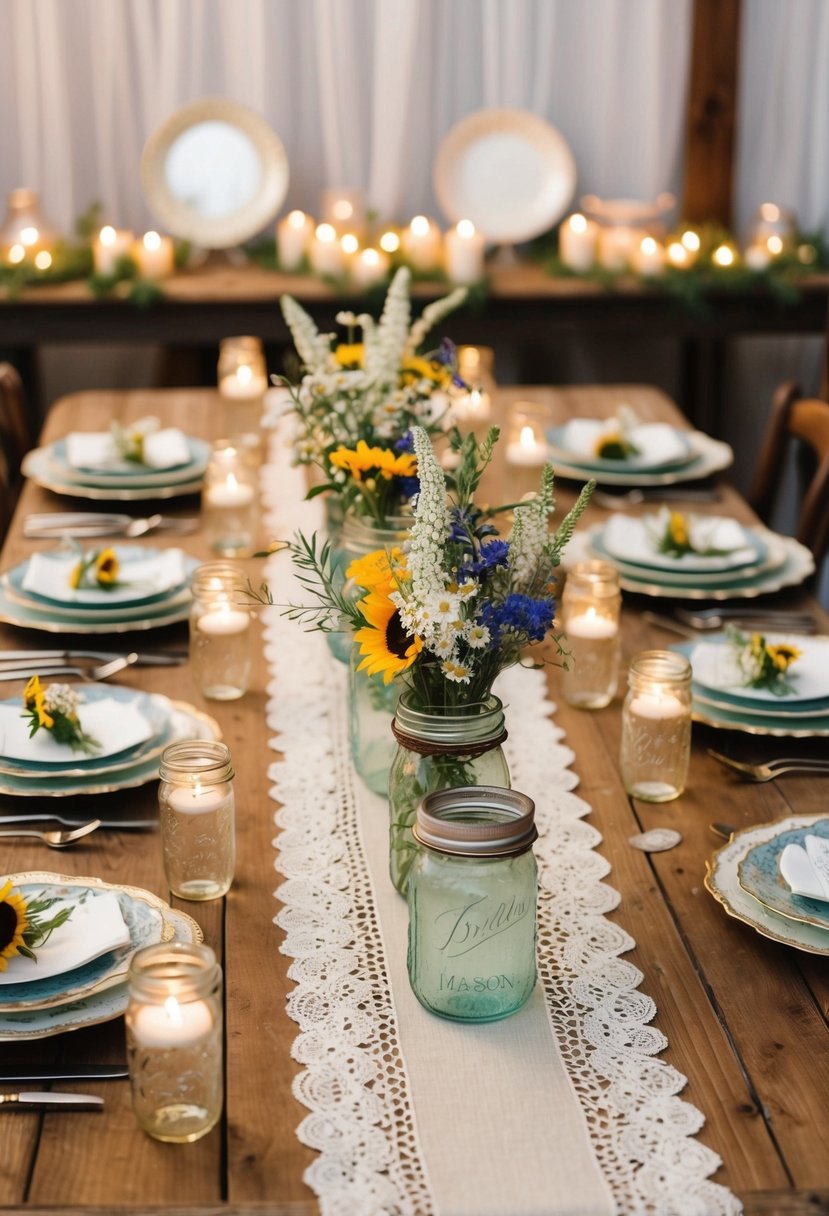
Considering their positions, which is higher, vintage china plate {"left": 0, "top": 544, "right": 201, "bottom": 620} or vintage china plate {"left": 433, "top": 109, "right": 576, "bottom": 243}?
vintage china plate {"left": 433, "top": 109, "right": 576, "bottom": 243}

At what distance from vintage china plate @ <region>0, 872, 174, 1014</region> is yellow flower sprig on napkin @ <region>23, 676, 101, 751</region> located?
0.78ft

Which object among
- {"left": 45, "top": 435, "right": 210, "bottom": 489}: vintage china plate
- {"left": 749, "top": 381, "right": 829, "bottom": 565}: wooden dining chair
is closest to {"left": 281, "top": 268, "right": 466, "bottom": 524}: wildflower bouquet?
{"left": 45, "top": 435, "right": 210, "bottom": 489}: vintage china plate

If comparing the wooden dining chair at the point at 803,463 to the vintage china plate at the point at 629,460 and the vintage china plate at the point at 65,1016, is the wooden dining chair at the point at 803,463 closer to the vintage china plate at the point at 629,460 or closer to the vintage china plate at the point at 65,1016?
the vintage china plate at the point at 629,460

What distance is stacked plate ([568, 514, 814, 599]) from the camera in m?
1.85

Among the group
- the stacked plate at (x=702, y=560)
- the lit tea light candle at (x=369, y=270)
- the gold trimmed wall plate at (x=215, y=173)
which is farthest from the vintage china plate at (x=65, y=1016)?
the gold trimmed wall plate at (x=215, y=173)

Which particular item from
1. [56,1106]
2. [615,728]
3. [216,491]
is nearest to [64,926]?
[56,1106]

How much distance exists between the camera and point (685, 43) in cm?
382

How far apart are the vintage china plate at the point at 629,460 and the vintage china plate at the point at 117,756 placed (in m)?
0.98

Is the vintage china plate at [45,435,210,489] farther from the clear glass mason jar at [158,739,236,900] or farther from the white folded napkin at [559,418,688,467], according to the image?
the clear glass mason jar at [158,739,236,900]

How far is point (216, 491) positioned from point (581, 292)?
181 cm

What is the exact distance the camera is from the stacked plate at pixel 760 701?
1481mm

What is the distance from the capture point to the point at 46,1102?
94 cm

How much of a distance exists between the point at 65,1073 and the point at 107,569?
2.88 ft

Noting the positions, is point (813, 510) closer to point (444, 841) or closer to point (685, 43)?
point (444, 841)
